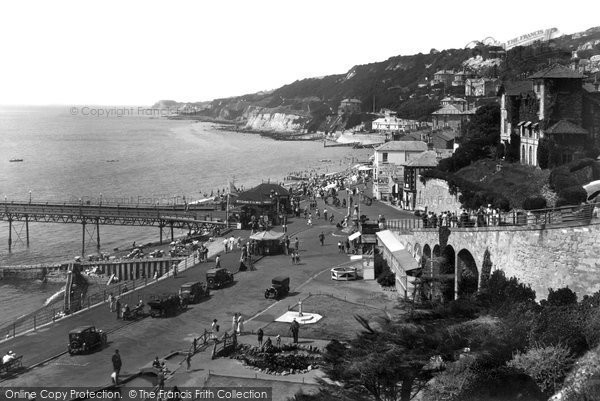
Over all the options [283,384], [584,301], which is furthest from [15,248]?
[584,301]

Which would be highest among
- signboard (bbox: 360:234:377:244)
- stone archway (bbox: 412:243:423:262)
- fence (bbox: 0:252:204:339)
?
stone archway (bbox: 412:243:423:262)

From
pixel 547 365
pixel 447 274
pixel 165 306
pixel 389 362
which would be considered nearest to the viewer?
pixel 547 365

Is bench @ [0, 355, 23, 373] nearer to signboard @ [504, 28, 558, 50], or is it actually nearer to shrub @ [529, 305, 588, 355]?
shrub @ [529, 305, 588, 355]

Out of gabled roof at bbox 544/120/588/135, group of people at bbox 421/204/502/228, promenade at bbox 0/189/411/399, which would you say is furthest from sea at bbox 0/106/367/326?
gabled roof at bbox 544/120/588/135

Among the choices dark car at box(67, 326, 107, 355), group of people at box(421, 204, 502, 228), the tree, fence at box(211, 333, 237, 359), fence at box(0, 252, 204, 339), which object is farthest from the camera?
fence at box(0, 252, 204, 339)

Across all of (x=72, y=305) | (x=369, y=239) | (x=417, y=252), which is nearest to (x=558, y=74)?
(x=369, y=239)

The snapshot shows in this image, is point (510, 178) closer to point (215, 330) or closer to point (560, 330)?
Answer: point (215, 330)
